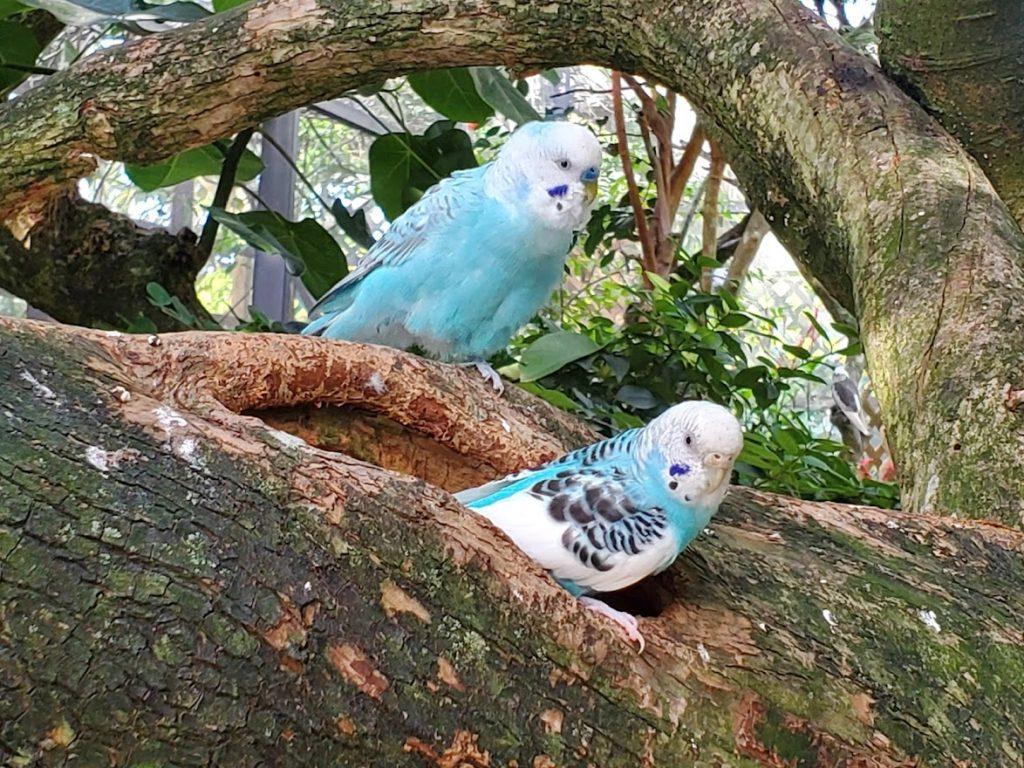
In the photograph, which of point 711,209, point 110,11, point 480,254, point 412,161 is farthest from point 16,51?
point 711,209

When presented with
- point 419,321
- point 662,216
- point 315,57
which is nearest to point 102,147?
point 315,57

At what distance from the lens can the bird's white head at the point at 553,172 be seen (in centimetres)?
140

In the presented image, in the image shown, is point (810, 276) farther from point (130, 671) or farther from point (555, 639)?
point (130, 671)

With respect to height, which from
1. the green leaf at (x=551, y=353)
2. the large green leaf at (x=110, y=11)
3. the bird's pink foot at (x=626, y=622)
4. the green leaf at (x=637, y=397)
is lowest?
the green leaf at (x=637, y=397)

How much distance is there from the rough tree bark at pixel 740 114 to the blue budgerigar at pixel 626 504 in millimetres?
440

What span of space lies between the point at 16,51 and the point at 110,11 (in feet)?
2.18

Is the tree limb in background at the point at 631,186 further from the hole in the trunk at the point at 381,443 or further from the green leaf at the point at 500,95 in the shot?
the hole in the trunk at the point at 381,443

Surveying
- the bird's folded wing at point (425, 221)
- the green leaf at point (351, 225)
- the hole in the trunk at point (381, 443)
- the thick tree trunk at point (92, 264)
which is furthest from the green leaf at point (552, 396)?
the thick tree trunk at point (92, 264)

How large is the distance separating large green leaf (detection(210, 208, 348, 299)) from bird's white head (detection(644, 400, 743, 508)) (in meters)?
1.28

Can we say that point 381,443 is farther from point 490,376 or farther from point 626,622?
point 626,622

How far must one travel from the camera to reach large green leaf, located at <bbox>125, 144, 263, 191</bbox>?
227 centimetres

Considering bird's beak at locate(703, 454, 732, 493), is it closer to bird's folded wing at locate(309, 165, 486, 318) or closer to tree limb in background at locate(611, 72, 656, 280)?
bird's folded wing at locate(309, 165, 486, 318)

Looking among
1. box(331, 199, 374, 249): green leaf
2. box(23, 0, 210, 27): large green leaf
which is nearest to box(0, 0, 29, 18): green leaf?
box(23, 0, 210, 27): large green leaf

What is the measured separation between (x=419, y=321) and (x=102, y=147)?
66 centimetres
